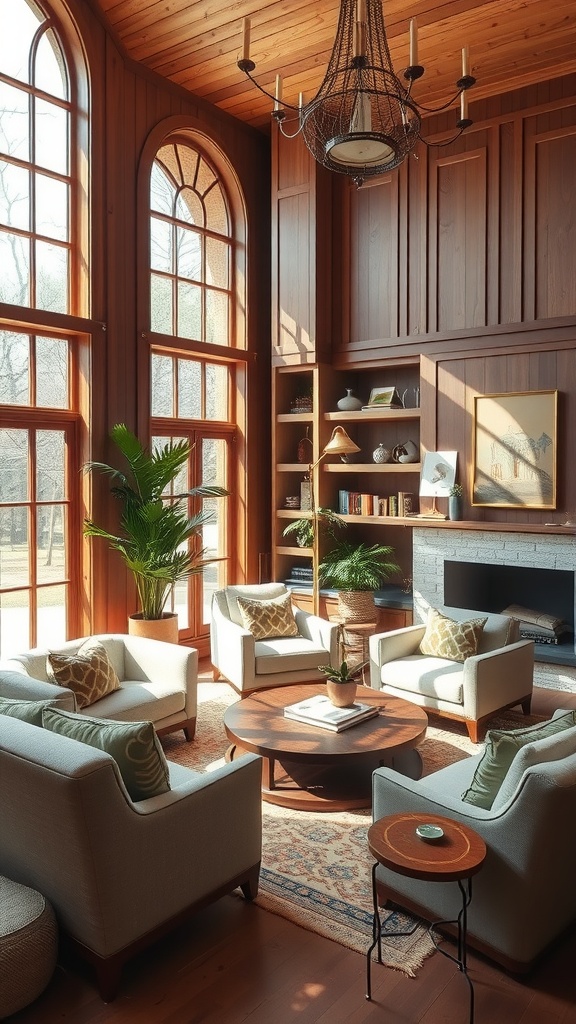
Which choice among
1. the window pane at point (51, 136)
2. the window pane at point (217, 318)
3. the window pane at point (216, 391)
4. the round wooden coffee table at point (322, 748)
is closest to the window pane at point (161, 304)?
the window pane at point (217, 318)

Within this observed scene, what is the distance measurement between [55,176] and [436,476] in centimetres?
362

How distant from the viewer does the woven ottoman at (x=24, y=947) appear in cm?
223

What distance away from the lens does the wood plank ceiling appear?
5.04 m

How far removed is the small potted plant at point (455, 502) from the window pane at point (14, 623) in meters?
3.27

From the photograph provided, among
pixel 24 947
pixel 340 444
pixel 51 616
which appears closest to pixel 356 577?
pixel 340 444

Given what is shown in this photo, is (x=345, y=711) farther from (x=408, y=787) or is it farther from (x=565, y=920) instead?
(x=565, y=920)

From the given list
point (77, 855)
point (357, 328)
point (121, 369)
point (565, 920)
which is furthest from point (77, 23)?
point (565, 920)

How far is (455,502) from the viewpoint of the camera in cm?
604

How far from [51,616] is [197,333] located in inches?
107

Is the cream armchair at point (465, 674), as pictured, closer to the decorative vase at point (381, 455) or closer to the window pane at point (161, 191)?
the decorative vase at point (381, 455)

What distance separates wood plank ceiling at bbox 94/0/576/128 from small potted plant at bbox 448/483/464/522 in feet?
10.1

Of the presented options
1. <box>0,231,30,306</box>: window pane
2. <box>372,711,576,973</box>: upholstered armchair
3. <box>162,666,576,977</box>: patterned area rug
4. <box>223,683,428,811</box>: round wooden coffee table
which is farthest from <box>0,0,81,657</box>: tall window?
<box>372,711,576,973</box>: upholstered armchair

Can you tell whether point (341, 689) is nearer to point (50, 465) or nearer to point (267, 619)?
point (267, 619)

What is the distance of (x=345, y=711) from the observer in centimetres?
395
